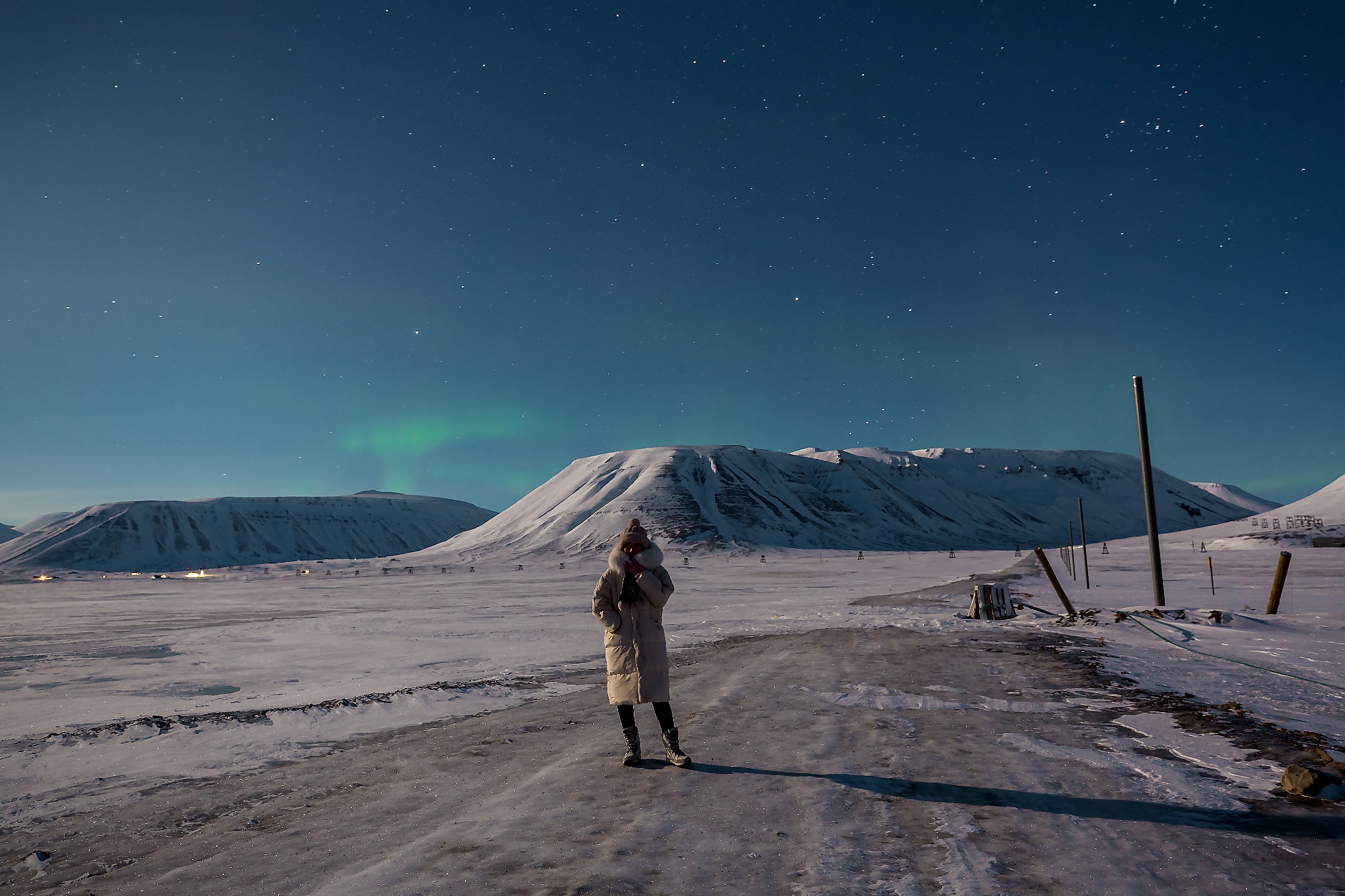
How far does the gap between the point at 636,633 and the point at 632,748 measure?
101 cm

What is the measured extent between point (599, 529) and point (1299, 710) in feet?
419

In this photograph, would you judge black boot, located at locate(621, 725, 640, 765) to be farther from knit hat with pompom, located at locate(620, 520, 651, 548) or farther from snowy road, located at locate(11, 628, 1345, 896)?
knit hat with pompom, located at locate(620, 520, 651, 548)

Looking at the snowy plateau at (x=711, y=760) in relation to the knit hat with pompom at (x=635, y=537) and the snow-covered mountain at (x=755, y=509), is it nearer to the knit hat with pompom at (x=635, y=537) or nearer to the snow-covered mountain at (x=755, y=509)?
the knit hat with pompom at (x=635, y=537)

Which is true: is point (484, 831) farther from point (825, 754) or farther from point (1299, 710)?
point (1299, 710)

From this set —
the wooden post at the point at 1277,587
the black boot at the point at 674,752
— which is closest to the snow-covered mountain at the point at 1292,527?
the wooden post at the point at 1277,587

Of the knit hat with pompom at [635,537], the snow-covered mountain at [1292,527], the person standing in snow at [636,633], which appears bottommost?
the snow-covered mountain at [1292,527]

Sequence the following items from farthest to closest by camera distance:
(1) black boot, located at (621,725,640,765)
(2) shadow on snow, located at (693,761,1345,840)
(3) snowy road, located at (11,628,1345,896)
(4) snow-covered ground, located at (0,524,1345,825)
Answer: (4) snow-covered ground, located at (0,524,1345,825)
(1) black boot, located at (621,725,640,765)
(2) shadow on snow, located at (693,761,1345,840)
(3) snowy road, located at (11,628,1345,896)

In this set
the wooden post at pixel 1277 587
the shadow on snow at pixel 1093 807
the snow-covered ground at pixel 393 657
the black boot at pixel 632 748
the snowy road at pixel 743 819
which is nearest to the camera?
the snowy road at pixel 743 819

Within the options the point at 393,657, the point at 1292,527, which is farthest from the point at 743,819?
the point at 1292,527

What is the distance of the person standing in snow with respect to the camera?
20.6 feet

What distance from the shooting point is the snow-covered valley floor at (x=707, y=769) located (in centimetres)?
416

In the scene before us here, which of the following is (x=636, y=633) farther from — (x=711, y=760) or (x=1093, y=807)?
(x=1093, y=807)

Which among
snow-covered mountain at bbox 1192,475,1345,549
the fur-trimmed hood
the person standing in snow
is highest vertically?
the fur-trimmed hood

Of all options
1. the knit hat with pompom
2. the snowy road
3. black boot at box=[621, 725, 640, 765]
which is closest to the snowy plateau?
the snowy road
